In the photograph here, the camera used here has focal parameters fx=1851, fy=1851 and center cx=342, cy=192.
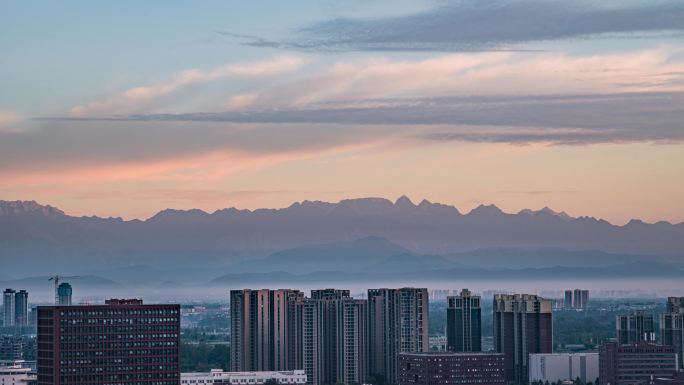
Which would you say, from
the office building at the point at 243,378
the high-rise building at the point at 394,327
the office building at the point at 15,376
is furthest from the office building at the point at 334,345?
the office building at the point at 15,376

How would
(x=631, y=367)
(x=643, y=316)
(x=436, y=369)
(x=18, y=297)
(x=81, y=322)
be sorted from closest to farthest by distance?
(x=81, y=322), (x=436, y=369), (x=631, y=367), (x=643, y=316), (x=18, y=297)

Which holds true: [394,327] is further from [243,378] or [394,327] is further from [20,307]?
[20,307]

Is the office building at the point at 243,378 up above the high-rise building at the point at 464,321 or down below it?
below

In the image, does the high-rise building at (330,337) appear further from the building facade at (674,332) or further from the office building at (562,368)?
the building facade at (674,332)

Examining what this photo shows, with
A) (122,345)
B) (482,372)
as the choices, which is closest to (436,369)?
(482,372)

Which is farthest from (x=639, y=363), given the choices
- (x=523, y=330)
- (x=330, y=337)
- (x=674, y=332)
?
(x=330, y=337)

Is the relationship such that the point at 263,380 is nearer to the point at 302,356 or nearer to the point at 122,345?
the point at 302,356

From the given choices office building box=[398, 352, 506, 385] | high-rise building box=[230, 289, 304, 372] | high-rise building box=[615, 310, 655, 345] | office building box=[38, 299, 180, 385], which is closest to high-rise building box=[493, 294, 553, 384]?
high-rise building box=[615, 310, 655, 345]
